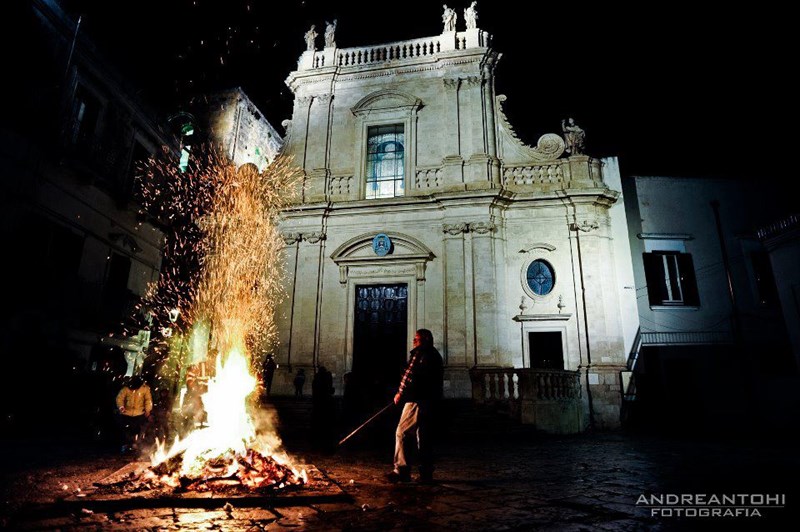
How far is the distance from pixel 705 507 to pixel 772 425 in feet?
44.7

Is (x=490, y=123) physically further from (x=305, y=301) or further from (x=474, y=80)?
(x=305, y=301)

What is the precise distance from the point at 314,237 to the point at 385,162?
4.25 m

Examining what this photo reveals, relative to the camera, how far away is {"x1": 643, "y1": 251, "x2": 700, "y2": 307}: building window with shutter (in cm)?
1551

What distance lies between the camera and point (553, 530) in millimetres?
3473

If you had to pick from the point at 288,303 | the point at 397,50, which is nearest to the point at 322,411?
the point at 288,303

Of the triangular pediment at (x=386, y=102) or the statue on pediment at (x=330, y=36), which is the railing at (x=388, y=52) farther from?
the triangular pediment at (x=386, y=102)

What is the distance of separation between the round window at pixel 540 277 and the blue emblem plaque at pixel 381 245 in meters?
5.02

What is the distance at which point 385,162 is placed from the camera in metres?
17.4

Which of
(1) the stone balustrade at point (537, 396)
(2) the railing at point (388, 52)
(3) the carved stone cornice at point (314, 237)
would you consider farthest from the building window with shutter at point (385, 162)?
(1) the stone balustrade at point (537, 396)

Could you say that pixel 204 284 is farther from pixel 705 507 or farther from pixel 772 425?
pixel 772 425

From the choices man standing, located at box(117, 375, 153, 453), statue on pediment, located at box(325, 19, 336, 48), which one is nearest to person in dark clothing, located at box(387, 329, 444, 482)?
man standing, located at box(117, 375, 153, 453)

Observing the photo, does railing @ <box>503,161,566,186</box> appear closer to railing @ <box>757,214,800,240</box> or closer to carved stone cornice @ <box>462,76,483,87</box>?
carved stone cornice @ <box>462,76,483,87</box>

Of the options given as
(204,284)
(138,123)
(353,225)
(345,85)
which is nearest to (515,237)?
(353,225)

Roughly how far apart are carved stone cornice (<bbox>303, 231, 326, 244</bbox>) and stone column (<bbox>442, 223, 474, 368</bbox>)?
4630 millimetres
